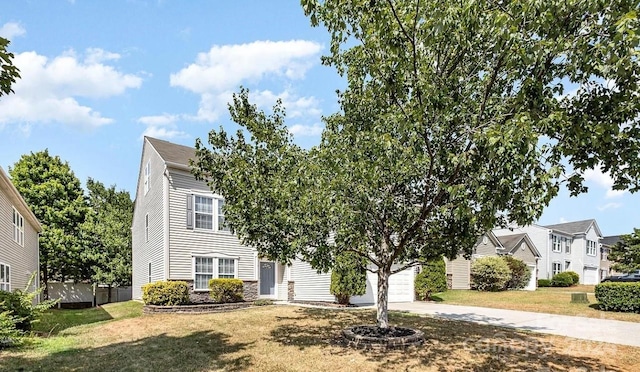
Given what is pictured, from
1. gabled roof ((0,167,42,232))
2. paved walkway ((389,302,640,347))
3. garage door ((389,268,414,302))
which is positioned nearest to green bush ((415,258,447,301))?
garage door ((389,268,414,302))

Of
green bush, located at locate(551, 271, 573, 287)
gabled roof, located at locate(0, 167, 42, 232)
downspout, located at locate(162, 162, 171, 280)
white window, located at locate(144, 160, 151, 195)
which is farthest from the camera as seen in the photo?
green bush, located at locate(551, 271, 573, 287)

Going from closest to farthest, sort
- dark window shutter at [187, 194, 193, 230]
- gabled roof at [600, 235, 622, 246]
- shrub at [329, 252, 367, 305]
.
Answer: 1. shrub at [329, 252, 367, 305]
2. dark window shutter at [187, 194, 193, 230]
3. gabled roof at [600, 235, 622, 246]

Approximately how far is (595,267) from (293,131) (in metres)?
45.7

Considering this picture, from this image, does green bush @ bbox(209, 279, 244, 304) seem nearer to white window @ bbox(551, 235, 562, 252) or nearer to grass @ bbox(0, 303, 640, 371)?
grass @ bbox(0, 303, 640, 371)

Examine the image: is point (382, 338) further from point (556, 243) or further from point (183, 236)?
point (556, 243)

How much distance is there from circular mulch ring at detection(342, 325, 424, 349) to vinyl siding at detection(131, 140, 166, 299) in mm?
10346

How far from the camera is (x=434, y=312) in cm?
1515

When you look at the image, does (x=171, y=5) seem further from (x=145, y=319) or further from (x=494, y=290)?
(x=494, y=290)

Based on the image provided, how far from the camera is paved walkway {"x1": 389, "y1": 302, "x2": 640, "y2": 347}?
1005cm

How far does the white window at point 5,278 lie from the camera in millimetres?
13114

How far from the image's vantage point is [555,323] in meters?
12.3

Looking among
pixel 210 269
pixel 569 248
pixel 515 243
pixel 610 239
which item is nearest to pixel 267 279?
pixel 210 269

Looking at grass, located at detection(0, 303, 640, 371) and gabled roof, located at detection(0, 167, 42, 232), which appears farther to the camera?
gabled roof, located at detection(0, 167, 42, 232)

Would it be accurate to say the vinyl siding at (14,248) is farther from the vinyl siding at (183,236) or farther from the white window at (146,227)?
the vinyl siding at (183,236)
